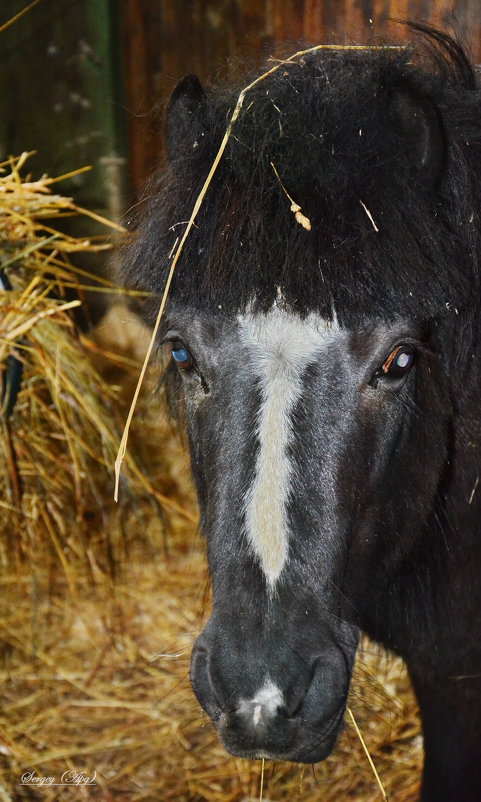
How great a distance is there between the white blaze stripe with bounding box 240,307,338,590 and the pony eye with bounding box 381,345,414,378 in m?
0.18

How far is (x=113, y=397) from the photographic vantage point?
399cm

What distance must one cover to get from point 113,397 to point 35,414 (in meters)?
0.44

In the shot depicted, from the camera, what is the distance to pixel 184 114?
2303mm

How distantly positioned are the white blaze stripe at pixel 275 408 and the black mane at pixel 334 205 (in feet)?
0.18

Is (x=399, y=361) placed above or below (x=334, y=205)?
below

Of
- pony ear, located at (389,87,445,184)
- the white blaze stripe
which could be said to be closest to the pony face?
the white blaze stripe

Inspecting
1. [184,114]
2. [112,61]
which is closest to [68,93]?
[112,61]

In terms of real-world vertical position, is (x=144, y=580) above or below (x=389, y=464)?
below

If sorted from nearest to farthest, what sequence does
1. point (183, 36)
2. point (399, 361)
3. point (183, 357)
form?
1. point (399, 361)
2. point (183, 357)
3. point (183, 36)

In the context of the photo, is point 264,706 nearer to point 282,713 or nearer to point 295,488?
point 282,713

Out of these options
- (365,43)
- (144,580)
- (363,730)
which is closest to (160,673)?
(144,580)

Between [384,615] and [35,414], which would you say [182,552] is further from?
[384,615]

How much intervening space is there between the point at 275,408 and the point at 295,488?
205 mm

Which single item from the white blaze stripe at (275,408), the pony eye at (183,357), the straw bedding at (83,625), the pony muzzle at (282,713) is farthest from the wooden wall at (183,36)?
the pony muzzle at (282,713)
